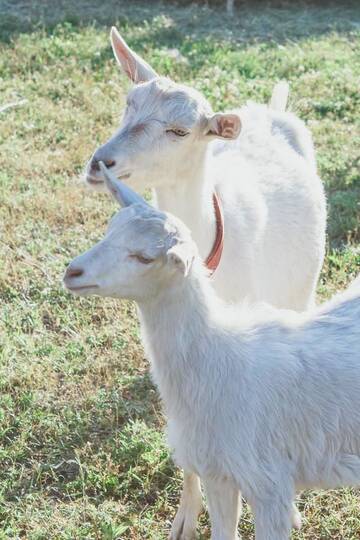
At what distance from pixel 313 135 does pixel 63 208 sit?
2.46 meters

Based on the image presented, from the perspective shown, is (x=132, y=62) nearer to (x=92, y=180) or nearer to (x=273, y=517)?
(x=92, y=180)

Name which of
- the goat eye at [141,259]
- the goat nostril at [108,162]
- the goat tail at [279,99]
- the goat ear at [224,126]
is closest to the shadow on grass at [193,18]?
the goat tail at [279,99]

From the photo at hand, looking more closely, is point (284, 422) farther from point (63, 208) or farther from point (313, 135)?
point (313, 135)

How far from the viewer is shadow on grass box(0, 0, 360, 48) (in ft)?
33.6

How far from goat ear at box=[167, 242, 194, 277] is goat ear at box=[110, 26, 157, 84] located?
5.70 feet

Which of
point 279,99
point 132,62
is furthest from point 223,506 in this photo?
point 279,99

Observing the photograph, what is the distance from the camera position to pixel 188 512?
3.60m

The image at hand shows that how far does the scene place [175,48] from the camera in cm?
952

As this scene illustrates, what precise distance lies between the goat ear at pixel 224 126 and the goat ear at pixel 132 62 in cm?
60

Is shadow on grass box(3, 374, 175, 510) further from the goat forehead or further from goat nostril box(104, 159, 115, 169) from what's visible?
the goat forehead

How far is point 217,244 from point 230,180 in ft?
1.73

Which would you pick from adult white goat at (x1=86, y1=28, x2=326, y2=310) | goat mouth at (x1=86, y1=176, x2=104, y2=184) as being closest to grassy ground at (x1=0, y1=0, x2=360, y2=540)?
adult white goat at (x1=86, y1=28, x2=326, y2=310)

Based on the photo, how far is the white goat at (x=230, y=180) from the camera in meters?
3.71

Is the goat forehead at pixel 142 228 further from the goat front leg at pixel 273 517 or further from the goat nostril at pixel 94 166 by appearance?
the goat front leg at pixel 273 517
